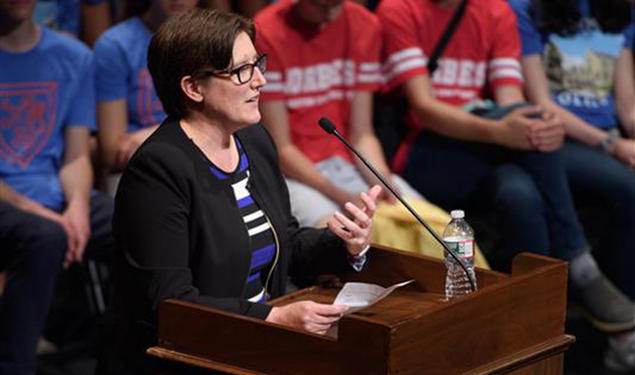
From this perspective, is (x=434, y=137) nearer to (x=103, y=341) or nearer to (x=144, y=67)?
(x=144, y=67)

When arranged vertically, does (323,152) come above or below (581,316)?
above

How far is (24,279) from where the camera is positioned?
3740 millimetres

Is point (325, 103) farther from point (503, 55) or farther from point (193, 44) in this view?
point (193, 44)

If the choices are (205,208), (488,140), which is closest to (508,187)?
(488,140)

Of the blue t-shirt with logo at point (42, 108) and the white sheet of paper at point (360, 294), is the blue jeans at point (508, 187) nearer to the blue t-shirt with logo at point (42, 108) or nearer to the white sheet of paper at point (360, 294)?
the blue t-shirt with logo at point (42, 108)

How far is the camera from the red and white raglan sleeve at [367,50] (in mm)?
4449

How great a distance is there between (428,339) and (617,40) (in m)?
3.01

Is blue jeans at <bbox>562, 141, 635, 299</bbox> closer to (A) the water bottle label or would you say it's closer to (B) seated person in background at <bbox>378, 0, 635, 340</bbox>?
(B) seated person in background at <bbox>378, 0, 635, 340</bbox>

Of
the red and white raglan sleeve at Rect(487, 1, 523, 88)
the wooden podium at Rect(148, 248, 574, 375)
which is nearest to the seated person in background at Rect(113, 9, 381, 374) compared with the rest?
the wooden podium at Rect(148, 248, 574, 375)

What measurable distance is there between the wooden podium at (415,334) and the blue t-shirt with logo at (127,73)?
1735mm

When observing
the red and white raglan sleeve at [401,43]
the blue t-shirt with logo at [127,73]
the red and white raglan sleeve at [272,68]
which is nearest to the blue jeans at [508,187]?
the red and white raglan sleeve at [401,43]

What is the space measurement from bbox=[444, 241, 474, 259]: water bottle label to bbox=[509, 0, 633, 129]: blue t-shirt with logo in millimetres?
2268

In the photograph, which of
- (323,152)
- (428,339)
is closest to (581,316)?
(323,152)

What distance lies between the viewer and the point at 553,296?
2.53 m
